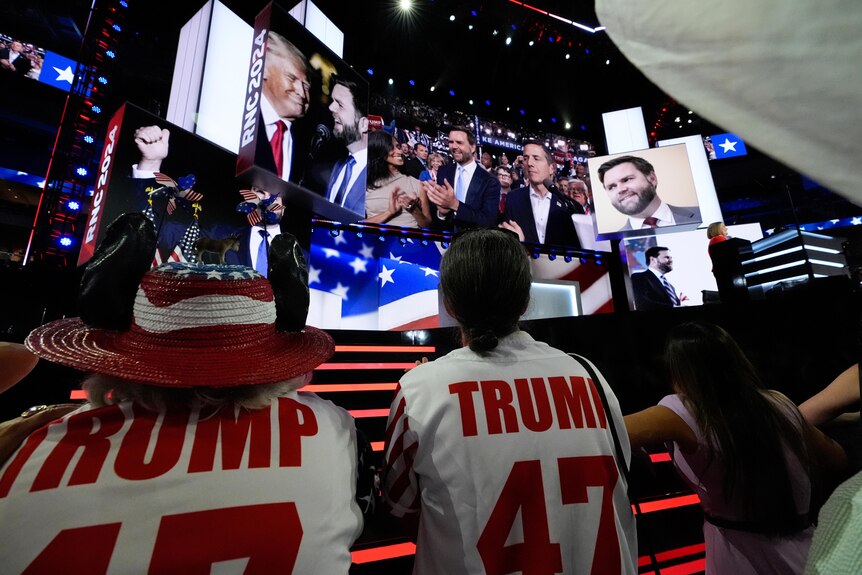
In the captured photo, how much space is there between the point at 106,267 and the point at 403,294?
19.4 feet

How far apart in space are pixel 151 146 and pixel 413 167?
14.5 ft

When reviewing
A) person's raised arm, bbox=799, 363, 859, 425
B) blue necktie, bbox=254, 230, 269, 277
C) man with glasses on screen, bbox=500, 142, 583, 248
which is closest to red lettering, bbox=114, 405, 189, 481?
person's raised arm, bbox=799, 363, 859, 425

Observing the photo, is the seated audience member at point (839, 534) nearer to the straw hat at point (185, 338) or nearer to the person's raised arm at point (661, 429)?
the straw hat at point (185, 338)

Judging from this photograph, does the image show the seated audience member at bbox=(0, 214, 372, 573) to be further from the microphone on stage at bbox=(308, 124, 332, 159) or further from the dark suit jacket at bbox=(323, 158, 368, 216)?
the dark suit jacket at bbox=(323, 158, 368, 216)

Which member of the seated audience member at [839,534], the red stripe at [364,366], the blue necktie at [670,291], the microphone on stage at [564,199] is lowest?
the seated audience member at [839,534]

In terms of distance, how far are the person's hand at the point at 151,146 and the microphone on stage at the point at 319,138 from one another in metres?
1.65

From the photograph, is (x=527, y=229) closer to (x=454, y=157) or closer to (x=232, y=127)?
(x=454, y=157)

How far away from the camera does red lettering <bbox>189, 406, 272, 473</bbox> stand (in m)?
0.75

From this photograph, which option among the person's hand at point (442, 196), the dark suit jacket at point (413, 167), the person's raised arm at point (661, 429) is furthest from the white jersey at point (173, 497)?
the dark suit jacket at point (413, 167)

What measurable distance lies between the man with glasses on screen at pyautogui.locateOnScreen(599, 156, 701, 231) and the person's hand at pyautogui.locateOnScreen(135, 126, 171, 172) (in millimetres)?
7470

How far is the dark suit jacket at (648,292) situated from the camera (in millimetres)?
8156

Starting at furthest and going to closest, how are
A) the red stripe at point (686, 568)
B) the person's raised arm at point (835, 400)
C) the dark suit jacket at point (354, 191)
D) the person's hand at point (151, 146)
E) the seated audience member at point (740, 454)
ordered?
the dark suit jacket at point (354, 191)
the person's hand at point (151, 146)
the red stripe at point (686, 568)
the person's raised arm at point (835, 400)
the seated audience member at point (740, 454)

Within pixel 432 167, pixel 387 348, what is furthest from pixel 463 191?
pixel 387 348

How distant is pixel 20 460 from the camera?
2.24 ft
